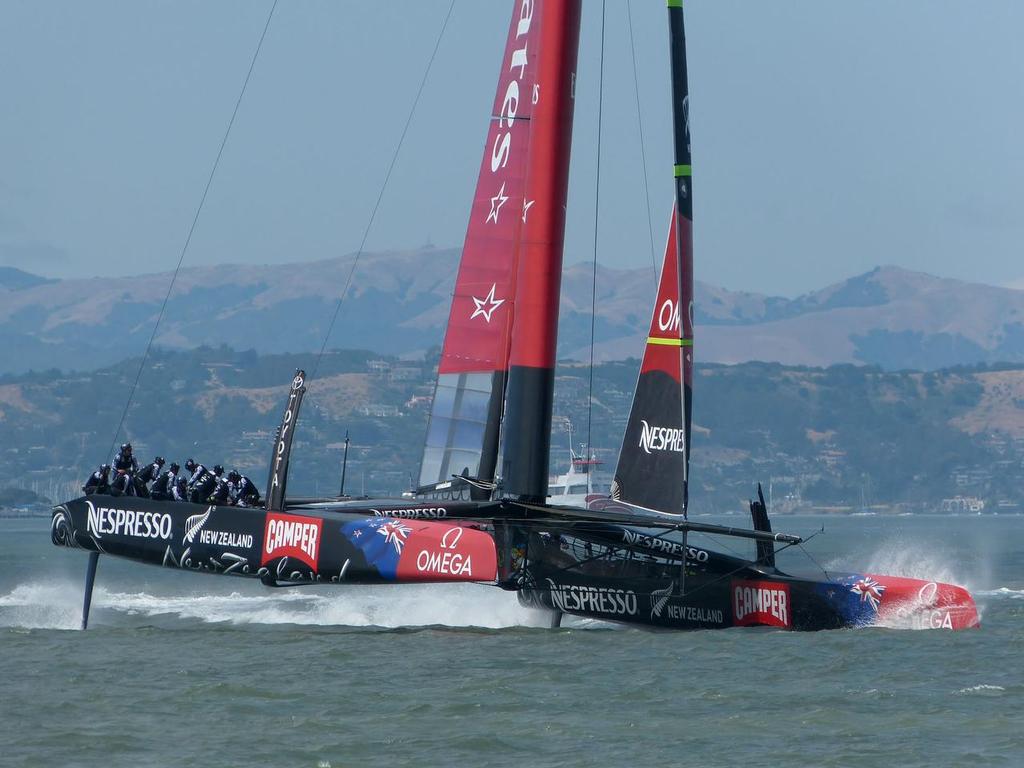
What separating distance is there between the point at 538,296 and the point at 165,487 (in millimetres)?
4959

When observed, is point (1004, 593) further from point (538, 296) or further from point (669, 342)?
point (538, 296)

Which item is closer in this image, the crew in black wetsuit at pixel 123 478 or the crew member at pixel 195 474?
the crew member at pixel 195 474

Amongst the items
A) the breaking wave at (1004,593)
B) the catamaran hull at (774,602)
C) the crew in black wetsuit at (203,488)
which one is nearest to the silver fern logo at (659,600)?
the catamaran hull at (774,602)

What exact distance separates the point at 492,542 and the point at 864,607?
13.9 feet

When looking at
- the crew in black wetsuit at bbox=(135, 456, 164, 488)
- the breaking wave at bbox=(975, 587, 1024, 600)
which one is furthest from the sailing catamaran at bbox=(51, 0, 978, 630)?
the breaking wave at bbox=(975, 587, 1024, 600)

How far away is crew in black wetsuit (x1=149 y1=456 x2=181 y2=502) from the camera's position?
66.4 ft

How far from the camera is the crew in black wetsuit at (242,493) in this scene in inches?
790

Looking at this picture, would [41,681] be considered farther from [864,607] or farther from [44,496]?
[44,496]

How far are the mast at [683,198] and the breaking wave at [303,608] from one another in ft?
10.1

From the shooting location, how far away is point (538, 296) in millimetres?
19281

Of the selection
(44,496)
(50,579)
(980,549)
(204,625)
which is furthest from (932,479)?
(204,625)

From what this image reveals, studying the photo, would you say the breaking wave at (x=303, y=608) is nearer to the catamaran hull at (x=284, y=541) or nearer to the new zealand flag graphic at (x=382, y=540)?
the catamaran hull at (x=284, y=541)

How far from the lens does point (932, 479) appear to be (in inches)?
7717

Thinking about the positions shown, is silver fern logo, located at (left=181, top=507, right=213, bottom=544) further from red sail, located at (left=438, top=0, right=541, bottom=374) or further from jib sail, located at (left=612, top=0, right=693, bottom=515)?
jib sail, located at (left=612, top=0, right=693, bottom=515)
